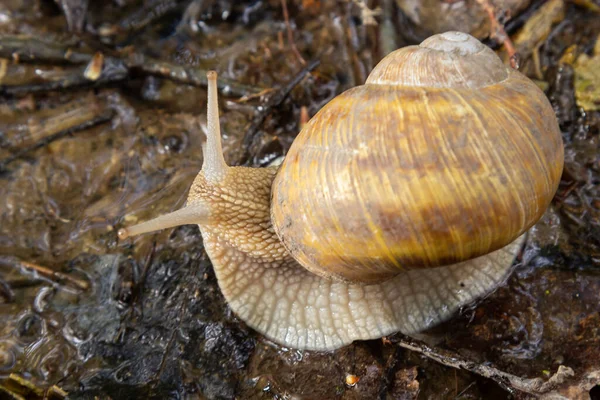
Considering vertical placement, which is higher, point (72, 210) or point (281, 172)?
point (281, 172)

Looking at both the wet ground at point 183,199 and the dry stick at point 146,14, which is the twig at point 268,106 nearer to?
the wet ground at point 183,199

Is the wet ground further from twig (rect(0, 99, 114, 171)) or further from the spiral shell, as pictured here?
the spiral shell

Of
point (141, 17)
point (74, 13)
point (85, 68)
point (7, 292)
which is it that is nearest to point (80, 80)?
point (85, 68)

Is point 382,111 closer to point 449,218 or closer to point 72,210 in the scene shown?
point 449,218

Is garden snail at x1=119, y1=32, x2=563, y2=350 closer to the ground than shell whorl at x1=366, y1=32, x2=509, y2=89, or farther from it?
closer to the ground

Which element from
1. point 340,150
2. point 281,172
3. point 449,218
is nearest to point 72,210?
point 281,172

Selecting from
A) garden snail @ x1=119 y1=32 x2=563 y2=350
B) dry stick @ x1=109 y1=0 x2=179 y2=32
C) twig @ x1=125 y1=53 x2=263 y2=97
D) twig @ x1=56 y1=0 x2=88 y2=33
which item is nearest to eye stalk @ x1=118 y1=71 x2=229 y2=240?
garden snail @ x1=119 y1=32 x2=563 y2=350
